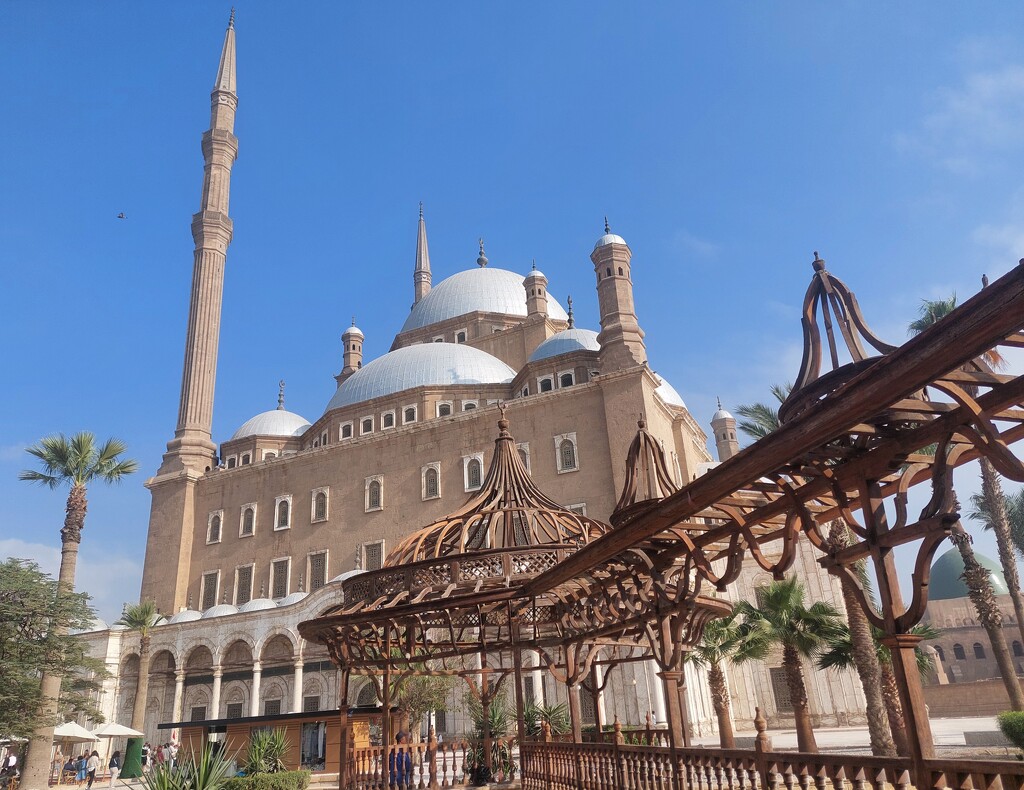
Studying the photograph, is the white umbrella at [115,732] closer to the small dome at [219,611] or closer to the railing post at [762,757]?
the small dome at [219,611]

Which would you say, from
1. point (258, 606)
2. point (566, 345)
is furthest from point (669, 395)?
point (258, 606)

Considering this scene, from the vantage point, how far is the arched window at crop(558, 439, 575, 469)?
27.0 m

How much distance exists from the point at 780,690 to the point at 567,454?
391 inches

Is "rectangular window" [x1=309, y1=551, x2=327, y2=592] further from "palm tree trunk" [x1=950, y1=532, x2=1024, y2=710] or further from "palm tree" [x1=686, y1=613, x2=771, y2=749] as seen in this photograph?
"palm tree trunk" [x1=950, y1=532, x2=1024, y2=710]

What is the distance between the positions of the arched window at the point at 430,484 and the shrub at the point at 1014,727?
19.2 meters

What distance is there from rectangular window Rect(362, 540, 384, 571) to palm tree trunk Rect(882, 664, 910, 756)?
19.5 m

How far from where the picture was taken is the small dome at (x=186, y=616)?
2891 centimetres

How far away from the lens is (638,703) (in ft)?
73.2

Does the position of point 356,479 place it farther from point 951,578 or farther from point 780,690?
point 951,578

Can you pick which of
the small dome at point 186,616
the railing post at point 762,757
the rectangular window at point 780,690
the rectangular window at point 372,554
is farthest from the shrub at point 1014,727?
the small dome at point 186,616

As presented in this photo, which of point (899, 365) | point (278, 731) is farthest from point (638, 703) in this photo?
point (899, 365)

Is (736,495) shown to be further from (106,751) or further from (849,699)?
(106,751)

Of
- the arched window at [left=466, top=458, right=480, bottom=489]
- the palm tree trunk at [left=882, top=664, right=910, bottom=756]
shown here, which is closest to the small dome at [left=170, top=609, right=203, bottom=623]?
the arched window at [left=466, top=458, right=480, bottom=489]

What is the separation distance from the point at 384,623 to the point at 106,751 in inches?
997
